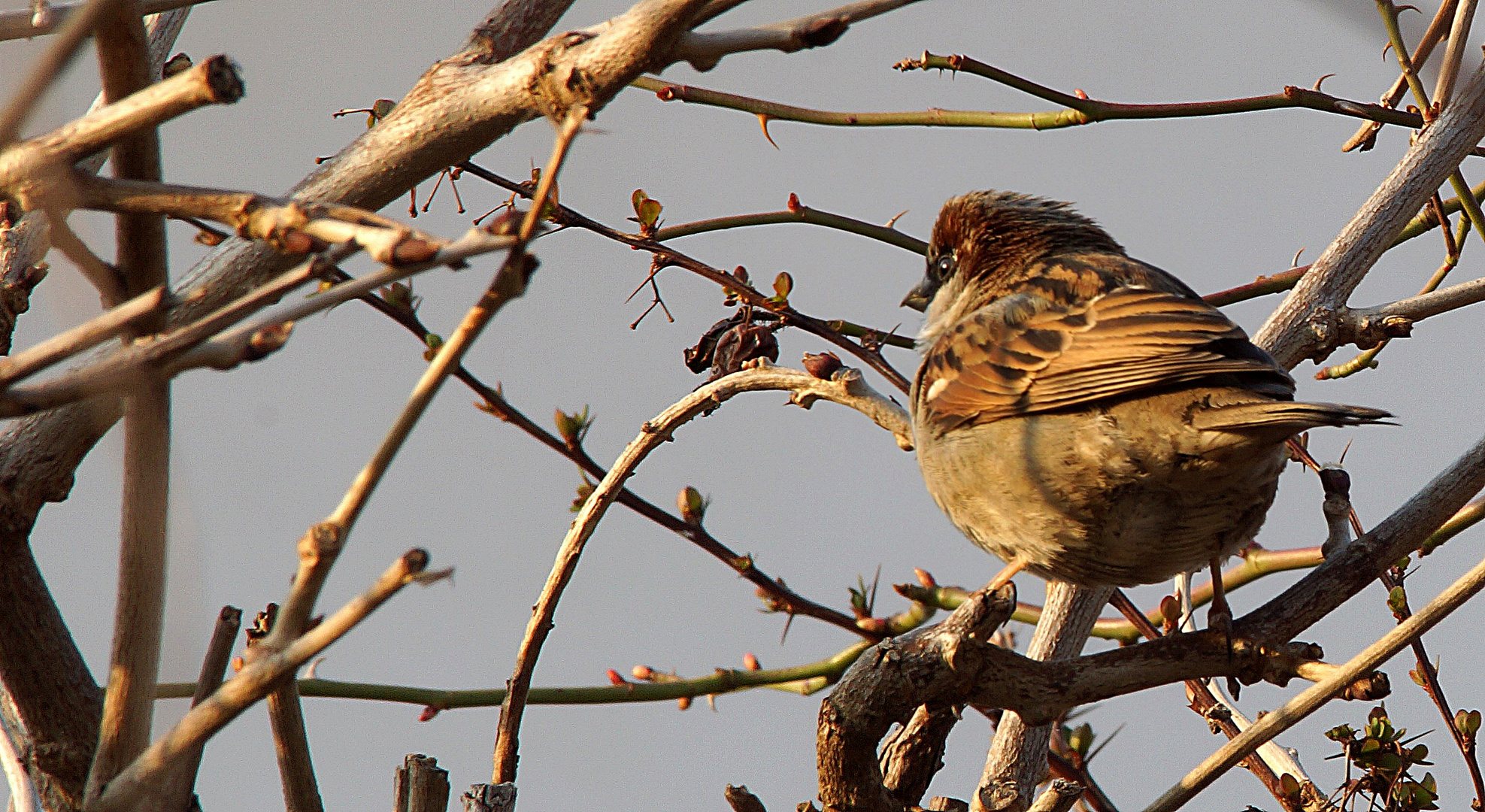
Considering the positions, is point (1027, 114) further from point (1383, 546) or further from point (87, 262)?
point (87, 262)

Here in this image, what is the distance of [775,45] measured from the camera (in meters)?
1.43

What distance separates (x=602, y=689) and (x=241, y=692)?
187 cm

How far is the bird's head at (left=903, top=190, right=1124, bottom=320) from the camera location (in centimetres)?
367

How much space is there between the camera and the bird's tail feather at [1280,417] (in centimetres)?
214

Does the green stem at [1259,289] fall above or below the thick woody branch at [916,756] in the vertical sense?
above

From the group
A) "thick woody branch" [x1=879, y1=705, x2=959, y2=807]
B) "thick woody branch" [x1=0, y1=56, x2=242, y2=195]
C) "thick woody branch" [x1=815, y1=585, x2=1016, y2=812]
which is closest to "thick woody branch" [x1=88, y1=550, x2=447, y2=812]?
"thick woody branch" [x1=0, y1=56, x2=242, y2=195]

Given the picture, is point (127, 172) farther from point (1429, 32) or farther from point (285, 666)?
point (1429, 32)

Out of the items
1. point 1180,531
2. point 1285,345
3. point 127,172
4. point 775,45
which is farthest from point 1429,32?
point 127,172

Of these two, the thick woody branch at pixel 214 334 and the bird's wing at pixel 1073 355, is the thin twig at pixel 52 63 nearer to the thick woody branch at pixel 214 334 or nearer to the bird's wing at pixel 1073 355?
the thick woody branch at pixel 214 334

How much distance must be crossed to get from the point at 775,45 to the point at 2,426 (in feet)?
4.63

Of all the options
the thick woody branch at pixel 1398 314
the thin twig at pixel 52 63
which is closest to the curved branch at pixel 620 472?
the thick woody branch at pixel 1398 314

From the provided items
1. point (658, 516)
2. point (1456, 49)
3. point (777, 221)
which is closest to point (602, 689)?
point (658, 516)

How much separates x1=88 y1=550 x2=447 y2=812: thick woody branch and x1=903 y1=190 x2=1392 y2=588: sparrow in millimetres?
1736

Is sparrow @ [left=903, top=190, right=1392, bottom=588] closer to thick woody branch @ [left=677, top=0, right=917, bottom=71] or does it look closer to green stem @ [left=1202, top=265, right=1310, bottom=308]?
green stem @ [left=1202, top=265, right=1310, bottom=308]
